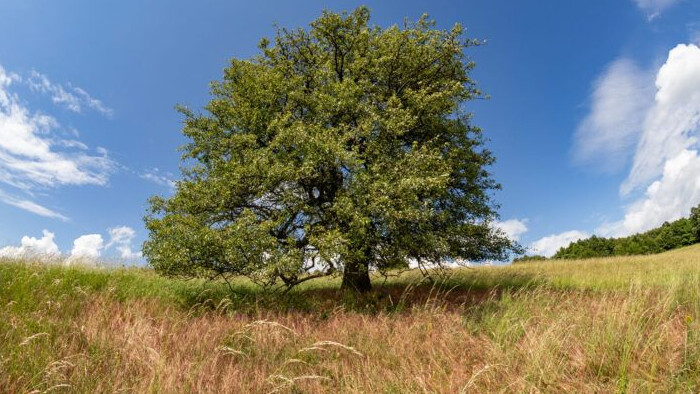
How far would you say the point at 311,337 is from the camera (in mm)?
9164

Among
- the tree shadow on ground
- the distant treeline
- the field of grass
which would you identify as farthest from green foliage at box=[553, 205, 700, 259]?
the field of grass

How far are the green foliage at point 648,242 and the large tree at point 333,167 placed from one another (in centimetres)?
7710

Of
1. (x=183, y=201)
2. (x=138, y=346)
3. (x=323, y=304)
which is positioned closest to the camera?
(x=138, y=346)

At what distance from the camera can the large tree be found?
13.7 metres

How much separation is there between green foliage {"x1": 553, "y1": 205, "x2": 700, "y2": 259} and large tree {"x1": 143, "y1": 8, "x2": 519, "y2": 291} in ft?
253

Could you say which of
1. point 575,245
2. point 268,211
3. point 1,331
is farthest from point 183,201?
point 575,245

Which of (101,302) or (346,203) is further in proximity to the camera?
(346,203)

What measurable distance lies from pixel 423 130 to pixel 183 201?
10988mm

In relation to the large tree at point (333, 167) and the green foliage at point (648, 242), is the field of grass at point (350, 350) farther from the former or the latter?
the green foliage at point (648, 242)

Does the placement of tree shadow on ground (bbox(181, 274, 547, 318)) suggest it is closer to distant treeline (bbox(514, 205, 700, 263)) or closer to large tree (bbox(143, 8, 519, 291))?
large tree (bbox(143, 8, 519, 291))

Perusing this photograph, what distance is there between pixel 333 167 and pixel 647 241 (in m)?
87.3

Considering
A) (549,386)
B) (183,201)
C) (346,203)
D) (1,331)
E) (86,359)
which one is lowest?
(549,386)

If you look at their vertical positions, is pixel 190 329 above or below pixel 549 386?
above

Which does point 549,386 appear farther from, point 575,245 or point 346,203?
Result: point 575,245
